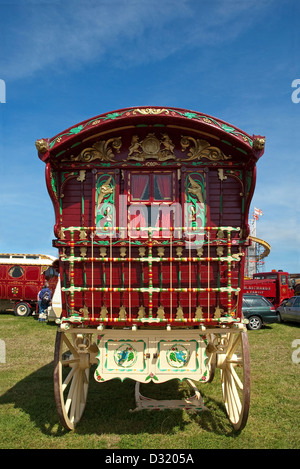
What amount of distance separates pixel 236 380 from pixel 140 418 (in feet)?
5.15

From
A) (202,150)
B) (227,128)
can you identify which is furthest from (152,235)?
(227,128)

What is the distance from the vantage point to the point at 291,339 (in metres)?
13.5

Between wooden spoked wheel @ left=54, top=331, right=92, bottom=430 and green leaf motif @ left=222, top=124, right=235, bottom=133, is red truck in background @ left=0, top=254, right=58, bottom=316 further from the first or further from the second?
green leaf motif @ left=222, top=124, right=235, bottom=133

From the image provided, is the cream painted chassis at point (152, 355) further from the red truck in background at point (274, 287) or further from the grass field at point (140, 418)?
the red truck in background at point (274, 287)

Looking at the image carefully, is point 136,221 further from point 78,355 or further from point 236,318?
point 78,355

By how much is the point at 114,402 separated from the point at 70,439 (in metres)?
1.58

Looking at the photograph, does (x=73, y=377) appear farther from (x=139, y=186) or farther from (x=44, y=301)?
(x=44, y=301)

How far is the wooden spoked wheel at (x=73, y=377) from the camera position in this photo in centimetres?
520

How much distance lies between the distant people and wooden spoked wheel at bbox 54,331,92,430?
35.0ft

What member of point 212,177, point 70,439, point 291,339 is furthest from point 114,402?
point 291,339

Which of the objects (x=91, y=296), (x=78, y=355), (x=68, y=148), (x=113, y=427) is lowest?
(x=113, y=427)

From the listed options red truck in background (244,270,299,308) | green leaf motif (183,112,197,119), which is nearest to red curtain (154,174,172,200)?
green leaf motif (183,112,197,119)

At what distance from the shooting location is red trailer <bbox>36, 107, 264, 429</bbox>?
506 centimetres
